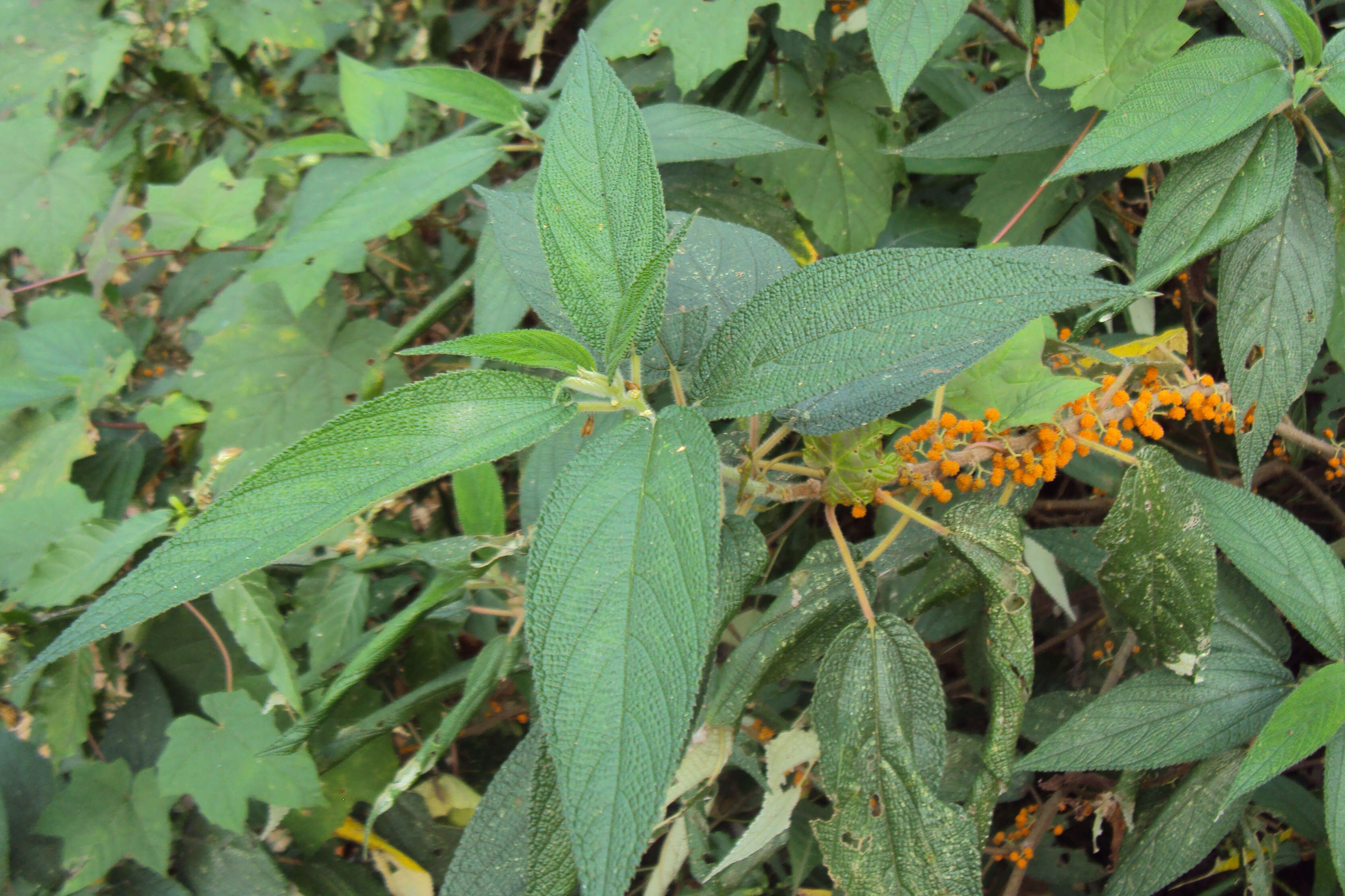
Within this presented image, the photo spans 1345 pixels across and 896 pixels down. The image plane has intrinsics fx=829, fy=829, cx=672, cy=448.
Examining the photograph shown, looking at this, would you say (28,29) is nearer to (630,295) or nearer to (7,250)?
(7,250)

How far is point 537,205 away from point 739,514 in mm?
318

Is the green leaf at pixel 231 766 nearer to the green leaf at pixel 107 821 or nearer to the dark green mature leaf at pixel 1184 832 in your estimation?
the green leaf at pixel 107 821

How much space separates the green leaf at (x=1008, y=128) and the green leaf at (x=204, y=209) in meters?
1.10

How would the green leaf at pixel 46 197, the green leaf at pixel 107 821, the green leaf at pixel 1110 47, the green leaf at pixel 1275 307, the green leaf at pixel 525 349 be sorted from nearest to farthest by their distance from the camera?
the green leaf at pixel 525 349 → the green leaf at pixel 1275 307 → the green leaf at pixel 1110 47 → the green leaf at pixel 107 821 → the green leaf at pixel 46 197

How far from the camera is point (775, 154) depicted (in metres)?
1.28

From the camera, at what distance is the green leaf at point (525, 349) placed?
1.84 ft

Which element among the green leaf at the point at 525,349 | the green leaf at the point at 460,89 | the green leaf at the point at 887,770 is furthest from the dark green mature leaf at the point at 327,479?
the green leaf at the point at 460,89

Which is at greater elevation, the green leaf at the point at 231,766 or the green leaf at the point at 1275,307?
the green leaf at the point at 1275,307

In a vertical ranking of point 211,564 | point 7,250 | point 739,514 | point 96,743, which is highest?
point 211,564

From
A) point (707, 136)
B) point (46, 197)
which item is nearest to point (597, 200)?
point (707, 136)

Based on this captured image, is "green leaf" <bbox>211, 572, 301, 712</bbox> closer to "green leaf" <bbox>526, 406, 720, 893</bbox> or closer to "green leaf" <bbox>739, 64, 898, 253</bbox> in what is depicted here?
"green leaf" <bbox>526, 406, 720, 893</bbox>

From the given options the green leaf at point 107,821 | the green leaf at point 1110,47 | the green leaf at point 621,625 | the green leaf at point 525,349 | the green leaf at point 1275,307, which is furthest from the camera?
the green leaf at point 107,821

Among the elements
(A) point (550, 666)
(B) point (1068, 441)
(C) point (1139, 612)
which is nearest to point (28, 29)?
(A) point (550, 666)

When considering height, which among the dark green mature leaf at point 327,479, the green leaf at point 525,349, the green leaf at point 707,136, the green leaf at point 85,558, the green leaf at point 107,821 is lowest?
the green leaf at point 107,821
